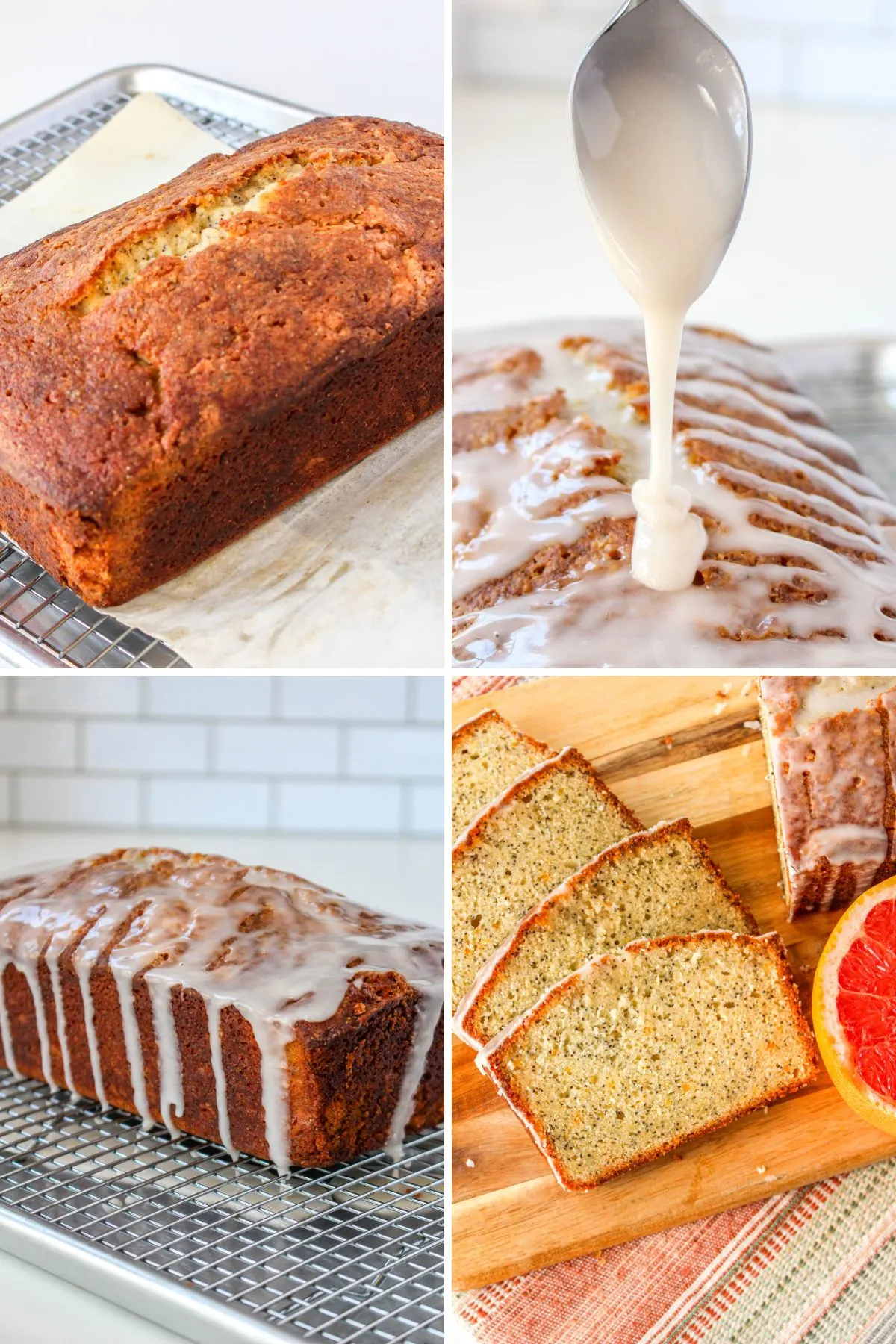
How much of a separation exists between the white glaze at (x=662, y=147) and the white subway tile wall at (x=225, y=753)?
129 centimetres

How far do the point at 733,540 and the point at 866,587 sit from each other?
0.13m

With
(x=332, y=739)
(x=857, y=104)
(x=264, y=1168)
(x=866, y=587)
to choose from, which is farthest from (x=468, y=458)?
(x=857, y=104)

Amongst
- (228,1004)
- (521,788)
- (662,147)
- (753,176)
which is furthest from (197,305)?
(753,176)

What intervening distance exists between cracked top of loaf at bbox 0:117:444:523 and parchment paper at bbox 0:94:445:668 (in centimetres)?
13

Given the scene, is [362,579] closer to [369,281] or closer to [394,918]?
[369,281]

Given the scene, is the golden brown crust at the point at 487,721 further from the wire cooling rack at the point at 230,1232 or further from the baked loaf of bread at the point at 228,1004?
the wire cooling rack at the point at 230,1232

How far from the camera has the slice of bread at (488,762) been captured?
Result: 1.14 meters

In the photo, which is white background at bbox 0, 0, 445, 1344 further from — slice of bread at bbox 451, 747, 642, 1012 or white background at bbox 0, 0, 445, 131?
slice of bread at bbox 451, 747, 642, 1012

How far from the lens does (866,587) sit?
1.08 m

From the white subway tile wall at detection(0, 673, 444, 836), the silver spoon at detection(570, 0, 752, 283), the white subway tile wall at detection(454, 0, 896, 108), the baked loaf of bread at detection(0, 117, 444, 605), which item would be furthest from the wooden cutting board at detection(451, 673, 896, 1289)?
the white subway tile wall at detection(454, 0, 896, 108)

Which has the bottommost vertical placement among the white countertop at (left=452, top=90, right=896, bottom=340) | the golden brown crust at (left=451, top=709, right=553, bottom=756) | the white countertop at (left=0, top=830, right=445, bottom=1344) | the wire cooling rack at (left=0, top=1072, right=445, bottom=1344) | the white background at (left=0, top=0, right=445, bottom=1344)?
the white countertop at (left=0, top=830, right=445, bottom=1344)

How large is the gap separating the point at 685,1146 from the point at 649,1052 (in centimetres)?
9

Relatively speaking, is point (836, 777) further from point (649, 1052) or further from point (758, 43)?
point (758, 43)

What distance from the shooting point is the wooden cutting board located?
1025mm
